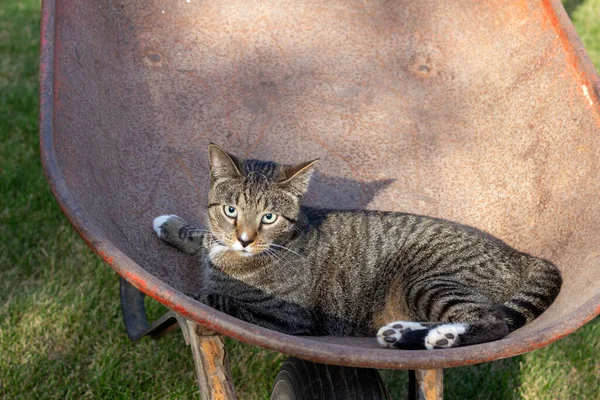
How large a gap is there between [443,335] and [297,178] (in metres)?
0.72

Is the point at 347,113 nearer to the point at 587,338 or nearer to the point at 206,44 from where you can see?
the point at 206,44

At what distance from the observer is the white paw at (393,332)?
1895 millimetres

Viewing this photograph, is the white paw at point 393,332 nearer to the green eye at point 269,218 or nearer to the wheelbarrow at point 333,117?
the wheelbarrow at point 333,117

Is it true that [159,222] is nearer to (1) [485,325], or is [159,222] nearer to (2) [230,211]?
(2) [230,211]

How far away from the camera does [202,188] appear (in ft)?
8.75

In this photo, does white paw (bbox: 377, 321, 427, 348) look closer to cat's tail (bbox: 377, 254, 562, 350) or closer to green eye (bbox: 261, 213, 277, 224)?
cat's tail (bbox: 377, 254, 562, 350)

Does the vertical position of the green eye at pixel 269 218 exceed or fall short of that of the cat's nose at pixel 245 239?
it exceeds it

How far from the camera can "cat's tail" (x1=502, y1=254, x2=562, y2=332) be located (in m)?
2.01

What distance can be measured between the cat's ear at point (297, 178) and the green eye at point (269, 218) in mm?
98

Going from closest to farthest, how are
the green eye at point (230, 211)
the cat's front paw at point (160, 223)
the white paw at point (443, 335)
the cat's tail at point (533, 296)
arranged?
1. the white paw at point (443, 335)
2. the cat's tail at point (533, 296)
3. the green eye at point (230, 211)
4. the cat's front paw at point (160, 223)

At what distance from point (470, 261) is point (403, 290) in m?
0.24

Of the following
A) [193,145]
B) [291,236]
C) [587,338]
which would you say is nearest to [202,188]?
[193,145]

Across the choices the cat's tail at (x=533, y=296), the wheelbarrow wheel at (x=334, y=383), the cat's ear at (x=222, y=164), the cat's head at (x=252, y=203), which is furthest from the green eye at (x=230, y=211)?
the cat's tail at (x=533, y=296)

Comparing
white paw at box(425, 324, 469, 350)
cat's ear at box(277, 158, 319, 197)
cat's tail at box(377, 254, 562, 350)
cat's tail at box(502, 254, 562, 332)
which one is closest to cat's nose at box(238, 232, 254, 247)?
cat's ear at box(277, 158, 319, 197)
